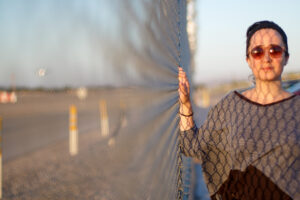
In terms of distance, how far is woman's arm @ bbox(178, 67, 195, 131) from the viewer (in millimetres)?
1669

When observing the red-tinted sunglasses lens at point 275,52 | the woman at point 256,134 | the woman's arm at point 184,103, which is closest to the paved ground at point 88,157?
the woman's arm at point 184,103

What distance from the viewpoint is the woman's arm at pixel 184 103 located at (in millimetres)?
1669

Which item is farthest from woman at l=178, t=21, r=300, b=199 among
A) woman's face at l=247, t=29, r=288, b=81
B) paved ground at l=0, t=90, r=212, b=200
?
paved ground at l=0, t=90, r=212, b=200

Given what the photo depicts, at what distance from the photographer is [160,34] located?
1.35 metres

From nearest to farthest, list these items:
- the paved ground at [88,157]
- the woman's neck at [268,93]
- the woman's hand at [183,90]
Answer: the paved ground at [88,157] < the woman's neck at [268,93] < the woman's hand at [183,90]

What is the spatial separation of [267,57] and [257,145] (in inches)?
16.0

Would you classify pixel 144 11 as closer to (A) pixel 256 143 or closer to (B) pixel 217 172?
(A) pixel 256 143

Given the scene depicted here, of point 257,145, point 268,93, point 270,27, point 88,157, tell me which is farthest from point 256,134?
point 88,157

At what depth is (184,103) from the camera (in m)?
1.67

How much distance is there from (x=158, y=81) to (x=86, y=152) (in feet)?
21.5

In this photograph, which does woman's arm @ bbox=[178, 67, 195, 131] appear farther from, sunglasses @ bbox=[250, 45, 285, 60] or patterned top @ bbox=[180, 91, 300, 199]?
sunglasses @ bbox=[250, 45, 285, 60]

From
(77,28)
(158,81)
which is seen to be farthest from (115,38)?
(158,81)

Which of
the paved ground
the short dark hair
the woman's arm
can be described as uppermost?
the short dark hair

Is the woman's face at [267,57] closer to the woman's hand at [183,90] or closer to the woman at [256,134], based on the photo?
the woman at [256,134]
